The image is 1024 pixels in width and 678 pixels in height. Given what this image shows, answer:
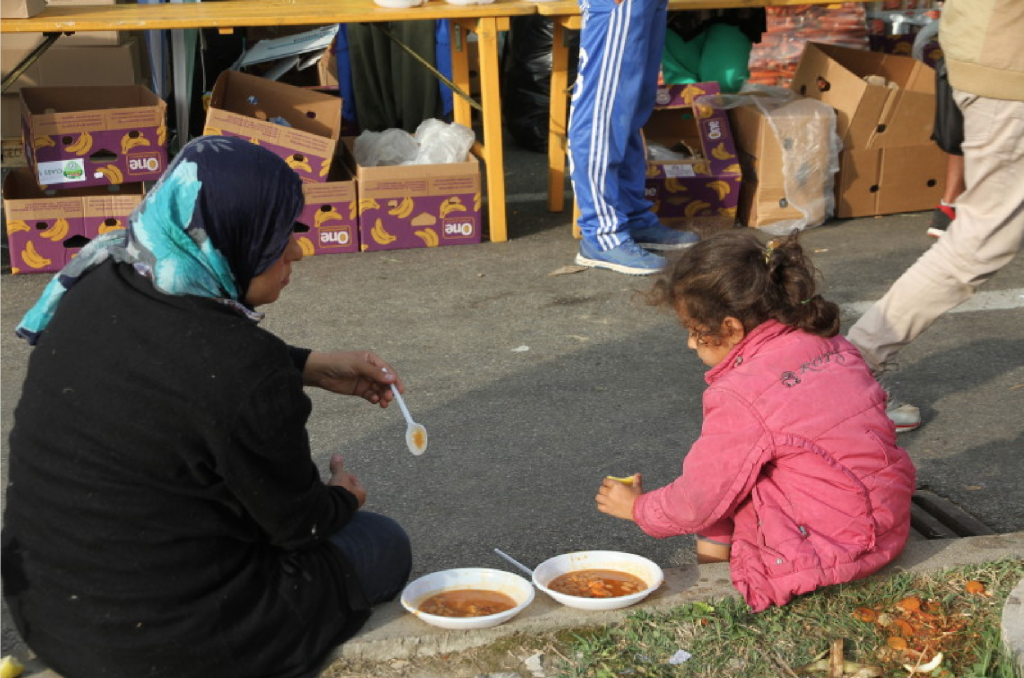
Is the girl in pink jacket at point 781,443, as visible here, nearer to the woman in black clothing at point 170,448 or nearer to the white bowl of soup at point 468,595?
the white bowl of soup at point 468,595

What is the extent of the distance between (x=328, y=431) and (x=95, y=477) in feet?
5.91

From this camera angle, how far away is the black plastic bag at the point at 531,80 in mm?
7441

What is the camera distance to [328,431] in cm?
376

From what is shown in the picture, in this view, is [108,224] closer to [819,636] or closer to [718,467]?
[718,467]

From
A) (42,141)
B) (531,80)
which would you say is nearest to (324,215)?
(42,141)

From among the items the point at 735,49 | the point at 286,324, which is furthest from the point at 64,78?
the point at 735,49

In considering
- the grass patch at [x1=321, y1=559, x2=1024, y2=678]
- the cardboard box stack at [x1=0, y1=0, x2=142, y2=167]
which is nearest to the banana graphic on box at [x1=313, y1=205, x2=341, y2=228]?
the cardboard box stack at [x1=0, y1=0, x2=142, y2=167]

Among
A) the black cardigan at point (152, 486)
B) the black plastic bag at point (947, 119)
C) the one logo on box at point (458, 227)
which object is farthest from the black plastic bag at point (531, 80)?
the black cardigan at point (152, 486)

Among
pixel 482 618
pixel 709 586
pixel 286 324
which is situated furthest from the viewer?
pixel 286 324

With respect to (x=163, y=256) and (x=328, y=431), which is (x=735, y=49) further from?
(x=163, y=256)

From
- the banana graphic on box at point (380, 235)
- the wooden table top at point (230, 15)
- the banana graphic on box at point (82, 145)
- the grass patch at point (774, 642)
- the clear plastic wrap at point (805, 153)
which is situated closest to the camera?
the grass patch at point (774, 642)

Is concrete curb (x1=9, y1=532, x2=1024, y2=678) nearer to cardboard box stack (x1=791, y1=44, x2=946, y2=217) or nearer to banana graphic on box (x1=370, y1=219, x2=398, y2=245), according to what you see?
banana graphic on box (x1=370, y1=219, x2=398, y2=245)

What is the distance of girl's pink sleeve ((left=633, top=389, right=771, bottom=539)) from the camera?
238cm

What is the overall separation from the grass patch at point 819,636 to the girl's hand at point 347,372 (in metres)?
0.74
